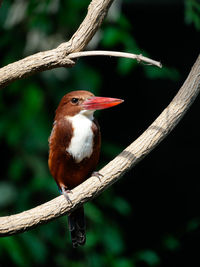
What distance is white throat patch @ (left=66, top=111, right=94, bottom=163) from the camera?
2.64m

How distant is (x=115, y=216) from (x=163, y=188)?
24.7 inches

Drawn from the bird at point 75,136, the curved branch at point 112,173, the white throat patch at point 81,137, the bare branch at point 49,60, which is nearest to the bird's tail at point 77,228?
the bird at point 75,136

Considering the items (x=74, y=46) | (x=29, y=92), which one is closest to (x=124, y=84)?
(x=29, y=92)

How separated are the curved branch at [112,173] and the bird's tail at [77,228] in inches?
29.9

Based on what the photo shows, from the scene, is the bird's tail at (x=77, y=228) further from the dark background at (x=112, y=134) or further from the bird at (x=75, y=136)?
the dark background at (x=112, y=134)


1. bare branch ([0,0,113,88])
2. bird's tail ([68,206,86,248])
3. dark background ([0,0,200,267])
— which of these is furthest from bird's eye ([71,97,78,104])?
dark background ([0,0,200,267])

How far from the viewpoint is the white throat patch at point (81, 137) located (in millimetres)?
2639

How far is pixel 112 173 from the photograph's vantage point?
2.22 meters

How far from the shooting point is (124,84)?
4512 millimetres

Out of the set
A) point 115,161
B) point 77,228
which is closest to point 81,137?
point 115,161

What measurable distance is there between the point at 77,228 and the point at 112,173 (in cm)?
86

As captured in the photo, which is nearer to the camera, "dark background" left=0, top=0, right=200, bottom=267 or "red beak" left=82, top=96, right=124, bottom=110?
"red beak" left=82, top=96, right=124, bottom=110

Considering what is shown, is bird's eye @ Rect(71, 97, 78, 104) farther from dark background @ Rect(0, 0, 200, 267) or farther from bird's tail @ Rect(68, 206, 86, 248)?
dark background @ Rect(0, 0, 200, 267)

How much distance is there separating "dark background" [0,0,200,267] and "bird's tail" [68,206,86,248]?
66cm
